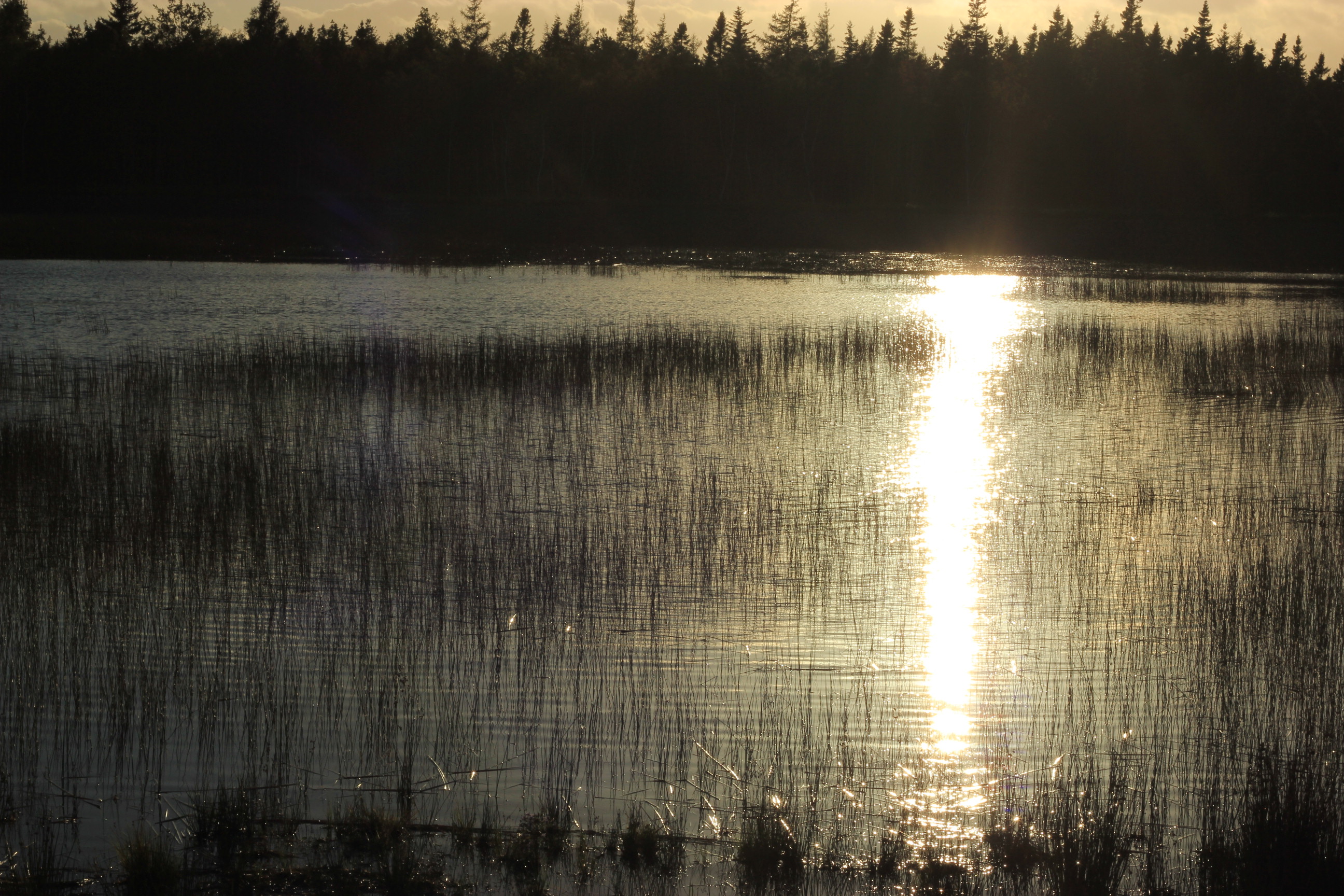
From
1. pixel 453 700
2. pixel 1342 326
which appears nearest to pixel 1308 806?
pixel 453 700

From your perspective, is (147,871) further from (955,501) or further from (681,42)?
(681,42)

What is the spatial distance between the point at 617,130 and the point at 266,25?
2010 centimetres

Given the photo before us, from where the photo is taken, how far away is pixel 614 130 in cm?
6347

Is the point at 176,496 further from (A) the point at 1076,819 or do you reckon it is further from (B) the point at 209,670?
(A) the point at 1076,819

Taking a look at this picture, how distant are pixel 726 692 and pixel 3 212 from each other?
158 feet

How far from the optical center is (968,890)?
388 centimetres

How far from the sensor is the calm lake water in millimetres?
4293

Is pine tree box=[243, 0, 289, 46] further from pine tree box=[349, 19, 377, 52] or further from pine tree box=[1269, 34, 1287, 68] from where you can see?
pine tree box=[1269, 34, 1287, 68]

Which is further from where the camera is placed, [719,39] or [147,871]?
[719,39]

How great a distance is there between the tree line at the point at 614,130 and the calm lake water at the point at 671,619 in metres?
42.0

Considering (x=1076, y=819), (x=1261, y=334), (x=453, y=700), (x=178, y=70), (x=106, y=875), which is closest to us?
(x=106, y=875)

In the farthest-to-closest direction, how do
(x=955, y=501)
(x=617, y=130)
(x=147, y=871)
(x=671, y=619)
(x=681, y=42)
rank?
(x=681, y=42)
(x=617, y=130)
(x=955, y=501)
(x=671, y=619)
(x=147, y=871)

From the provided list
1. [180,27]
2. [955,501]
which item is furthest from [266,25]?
[955,501]

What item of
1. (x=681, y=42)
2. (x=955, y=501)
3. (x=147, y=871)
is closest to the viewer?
(x=147, y=871)
